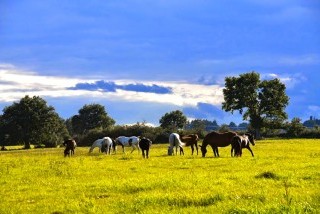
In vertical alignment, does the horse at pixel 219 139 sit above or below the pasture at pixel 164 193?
above

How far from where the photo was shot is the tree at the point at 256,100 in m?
106

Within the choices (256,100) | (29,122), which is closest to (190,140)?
(256,100)

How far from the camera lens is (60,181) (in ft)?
70.2

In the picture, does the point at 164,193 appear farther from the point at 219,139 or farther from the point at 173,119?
the point at 173,119

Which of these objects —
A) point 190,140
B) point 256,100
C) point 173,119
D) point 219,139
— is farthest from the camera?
point 173,119

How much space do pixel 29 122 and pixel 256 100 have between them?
197 feet

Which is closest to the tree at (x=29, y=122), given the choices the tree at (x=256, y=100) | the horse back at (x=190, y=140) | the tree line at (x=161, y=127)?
the tree line at (x=161, y=127)

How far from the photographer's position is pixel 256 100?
352ft

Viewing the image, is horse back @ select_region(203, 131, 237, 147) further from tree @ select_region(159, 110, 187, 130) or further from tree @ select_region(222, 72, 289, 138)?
tree @ select_region(159, 110, 187, 130)

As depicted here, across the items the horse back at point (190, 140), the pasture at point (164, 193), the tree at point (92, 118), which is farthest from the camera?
the tree at point (92, 118)

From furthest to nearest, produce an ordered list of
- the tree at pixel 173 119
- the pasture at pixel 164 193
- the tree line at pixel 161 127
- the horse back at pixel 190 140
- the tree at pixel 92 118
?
1. the tree at pixel 92 118
2. the tree at pixel 173 119
3. the tree line at pixel 161 127
4. the horse back at pixel 190 140
5. the pasture at pixel 164 193

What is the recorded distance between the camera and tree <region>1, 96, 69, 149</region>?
11656cm

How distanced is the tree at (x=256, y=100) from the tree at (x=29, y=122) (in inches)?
1860

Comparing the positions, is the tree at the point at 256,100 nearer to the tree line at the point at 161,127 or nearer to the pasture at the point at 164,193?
the tree line at the point at 161,127
